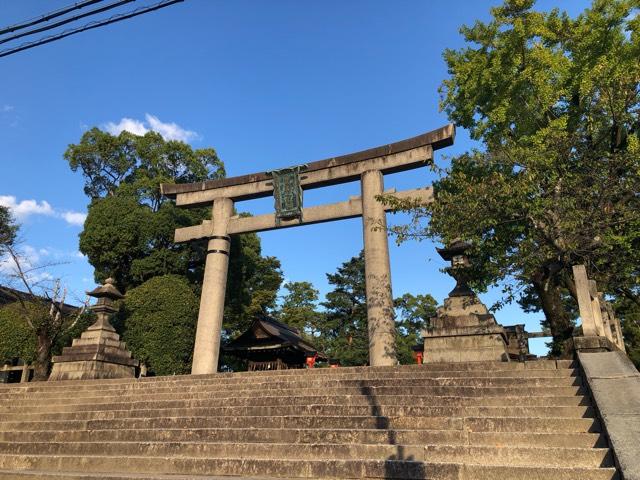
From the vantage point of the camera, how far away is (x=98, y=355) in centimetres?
1219

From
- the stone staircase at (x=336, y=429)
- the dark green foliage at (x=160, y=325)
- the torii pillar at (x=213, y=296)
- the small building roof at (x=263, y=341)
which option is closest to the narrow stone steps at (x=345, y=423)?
the stone staircase at (x=336, y=429)

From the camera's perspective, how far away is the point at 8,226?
2402 cm

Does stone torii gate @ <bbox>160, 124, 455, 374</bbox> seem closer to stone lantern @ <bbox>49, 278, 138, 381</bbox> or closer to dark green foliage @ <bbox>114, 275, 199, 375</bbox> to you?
stone lantern @ <bbox>49, 278, 138, 381</bbox>

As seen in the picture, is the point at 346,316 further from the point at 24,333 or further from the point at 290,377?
the point at 290,377

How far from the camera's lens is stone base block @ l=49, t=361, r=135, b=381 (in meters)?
11.9

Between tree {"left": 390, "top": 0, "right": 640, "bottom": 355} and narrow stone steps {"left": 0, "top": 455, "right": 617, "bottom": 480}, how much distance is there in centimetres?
459

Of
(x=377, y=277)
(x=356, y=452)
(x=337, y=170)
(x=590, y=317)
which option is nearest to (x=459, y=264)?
(x=377, y=277)

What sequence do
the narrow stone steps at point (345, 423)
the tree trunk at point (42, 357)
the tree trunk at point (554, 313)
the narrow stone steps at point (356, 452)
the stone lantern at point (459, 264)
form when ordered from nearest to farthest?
the narrow stone steps at point (356, 452) < the narrow stone steps at point (345, 423) < the stone lantern at point (459, 264) < the tree trunk at point (554, 313) < the tree trunk at point (42, 357)

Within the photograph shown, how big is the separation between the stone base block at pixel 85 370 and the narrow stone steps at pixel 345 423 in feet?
13.0

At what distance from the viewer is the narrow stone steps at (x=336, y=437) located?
181 inches

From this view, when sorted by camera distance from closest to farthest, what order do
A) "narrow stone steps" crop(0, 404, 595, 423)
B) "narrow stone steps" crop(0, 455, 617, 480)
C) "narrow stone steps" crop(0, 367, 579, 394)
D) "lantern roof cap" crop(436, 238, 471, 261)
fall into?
"narrow stone steps" crop(0, 455, 617, 480) < "narrow stone steps" crop(0, 404, 595, 423) < "narrow stone steps" crop(0, 367, 579, 394) < "lantern roof cap" crop(436, 238, 471, 261)

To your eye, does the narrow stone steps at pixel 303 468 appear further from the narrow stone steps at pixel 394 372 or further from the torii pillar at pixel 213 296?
the torii pillar at pixel 213 296

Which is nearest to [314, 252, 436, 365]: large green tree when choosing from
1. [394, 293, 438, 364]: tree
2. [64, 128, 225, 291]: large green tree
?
[394, 293, 438, 364]: tree

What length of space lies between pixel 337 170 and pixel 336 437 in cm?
1008
